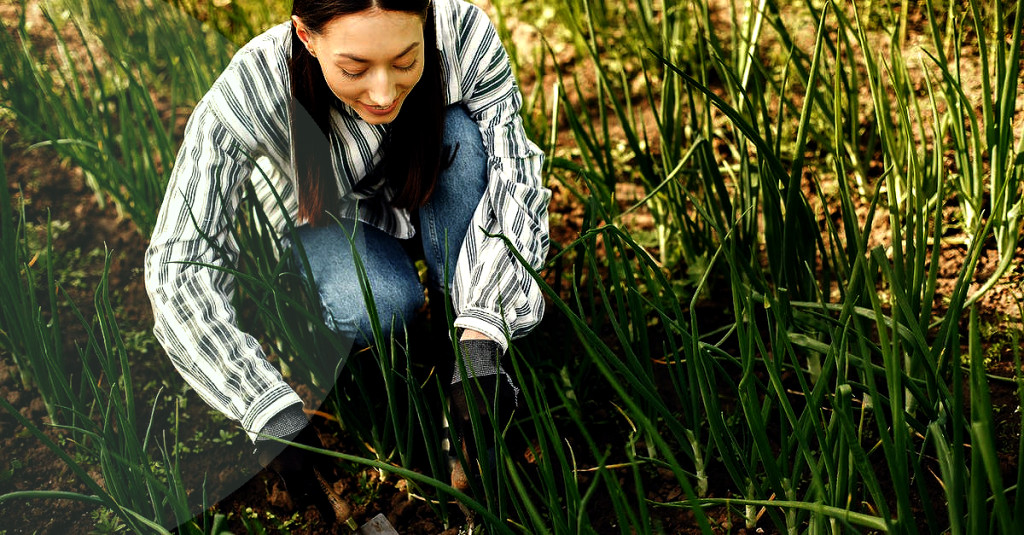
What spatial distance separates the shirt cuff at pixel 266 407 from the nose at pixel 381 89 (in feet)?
1.54

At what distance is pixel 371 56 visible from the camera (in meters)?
1.30

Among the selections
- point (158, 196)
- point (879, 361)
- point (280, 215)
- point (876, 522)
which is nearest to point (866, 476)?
point (876, 522)

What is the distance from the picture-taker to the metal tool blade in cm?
147

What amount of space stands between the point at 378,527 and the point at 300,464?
183 mm

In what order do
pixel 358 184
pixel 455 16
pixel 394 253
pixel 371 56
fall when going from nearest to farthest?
1. pixel 371 56
2. pixel 455 16
3. pixel 358 184
4. pixel 394 253

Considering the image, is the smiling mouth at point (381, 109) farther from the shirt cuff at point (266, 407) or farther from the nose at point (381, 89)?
the shirt cuff at point (266, 407)

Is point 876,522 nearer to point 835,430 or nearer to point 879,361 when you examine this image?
point 835,430

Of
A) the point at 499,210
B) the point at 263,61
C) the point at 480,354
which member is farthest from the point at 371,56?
the point at 480,354

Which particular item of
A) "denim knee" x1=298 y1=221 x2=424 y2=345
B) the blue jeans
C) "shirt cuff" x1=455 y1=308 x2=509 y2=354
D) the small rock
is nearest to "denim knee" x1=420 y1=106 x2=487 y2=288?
the blue jeans

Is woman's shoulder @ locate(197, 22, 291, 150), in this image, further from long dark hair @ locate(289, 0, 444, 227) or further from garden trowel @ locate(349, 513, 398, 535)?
garden trowel @ locate(349, 513, 398, 535)

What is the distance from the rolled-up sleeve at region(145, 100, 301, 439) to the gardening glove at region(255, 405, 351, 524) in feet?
0.08

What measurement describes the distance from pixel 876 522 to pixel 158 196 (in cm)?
152

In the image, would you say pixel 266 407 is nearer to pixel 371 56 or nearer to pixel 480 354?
pixel 480 354

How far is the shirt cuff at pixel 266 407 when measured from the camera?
1.35 m
